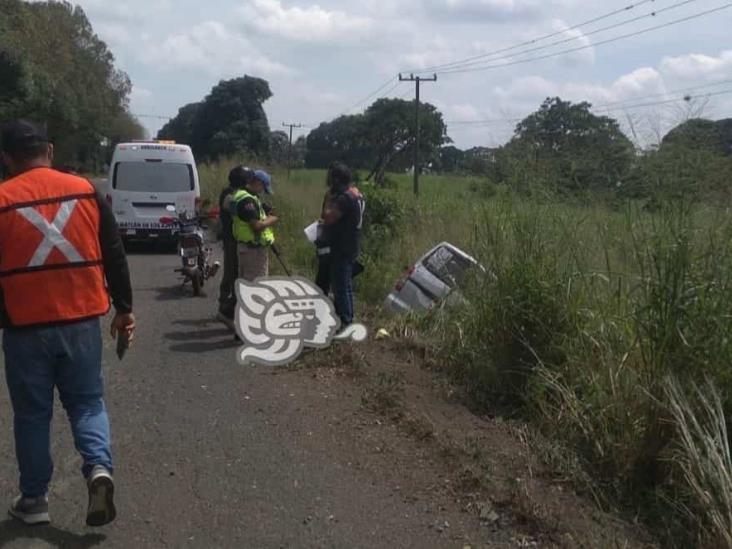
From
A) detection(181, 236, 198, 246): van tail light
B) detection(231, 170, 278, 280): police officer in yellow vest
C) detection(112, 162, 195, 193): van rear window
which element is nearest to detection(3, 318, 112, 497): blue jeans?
detection(231, 170, 278, 280): police officer in yellow vest

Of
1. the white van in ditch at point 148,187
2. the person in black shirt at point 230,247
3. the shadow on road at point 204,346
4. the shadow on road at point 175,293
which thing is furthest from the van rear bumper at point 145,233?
the shadow on road at point 204,346

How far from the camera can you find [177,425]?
616 cm

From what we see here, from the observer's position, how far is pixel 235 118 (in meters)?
50.5

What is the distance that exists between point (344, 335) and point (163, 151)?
10.6 m

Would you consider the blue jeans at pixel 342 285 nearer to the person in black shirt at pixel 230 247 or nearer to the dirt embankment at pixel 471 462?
the person in black shirt at pixel 230 247

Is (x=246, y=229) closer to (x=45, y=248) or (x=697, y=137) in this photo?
(x=697, y=137)

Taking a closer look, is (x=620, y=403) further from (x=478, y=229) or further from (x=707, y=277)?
(x=478, y=229)

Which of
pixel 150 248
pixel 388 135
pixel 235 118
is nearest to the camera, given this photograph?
pixel 150 248

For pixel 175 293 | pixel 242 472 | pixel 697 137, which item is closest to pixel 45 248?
pixel 242 472

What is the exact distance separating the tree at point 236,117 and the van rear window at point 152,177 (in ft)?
101

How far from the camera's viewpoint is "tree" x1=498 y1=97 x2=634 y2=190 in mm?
6656

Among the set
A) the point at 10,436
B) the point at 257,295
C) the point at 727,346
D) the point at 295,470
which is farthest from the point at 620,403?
the point at 257,295

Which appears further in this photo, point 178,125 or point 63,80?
point 178,125

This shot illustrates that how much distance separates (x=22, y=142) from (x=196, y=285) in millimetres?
7901
